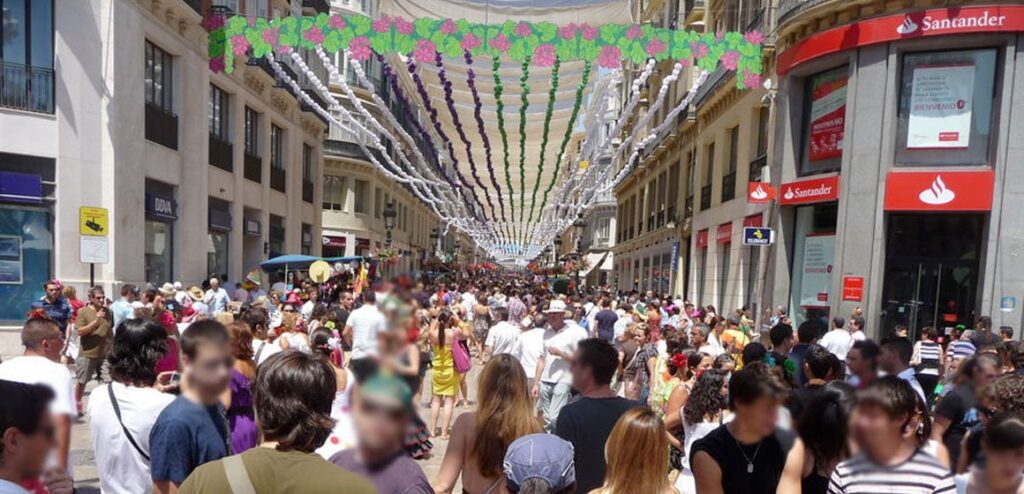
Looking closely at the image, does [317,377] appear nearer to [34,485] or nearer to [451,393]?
[34,485]

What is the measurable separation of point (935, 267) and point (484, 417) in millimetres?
13200

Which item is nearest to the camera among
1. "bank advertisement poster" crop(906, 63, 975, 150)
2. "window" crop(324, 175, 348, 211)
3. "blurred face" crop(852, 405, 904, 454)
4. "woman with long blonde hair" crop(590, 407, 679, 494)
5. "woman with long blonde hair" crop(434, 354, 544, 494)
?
"blurred face" crop(852, 405, 904, 454)

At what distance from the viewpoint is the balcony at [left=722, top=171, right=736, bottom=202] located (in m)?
17.9

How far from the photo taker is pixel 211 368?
0.69 meters

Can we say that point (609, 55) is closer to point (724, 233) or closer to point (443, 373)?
point (443, 373)

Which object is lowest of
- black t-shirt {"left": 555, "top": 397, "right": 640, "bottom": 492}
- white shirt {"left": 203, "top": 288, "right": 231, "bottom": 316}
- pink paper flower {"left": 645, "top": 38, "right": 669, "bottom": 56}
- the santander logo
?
white shirt {"left": 203, "top": 288, "right": 231, "bottom": 316}

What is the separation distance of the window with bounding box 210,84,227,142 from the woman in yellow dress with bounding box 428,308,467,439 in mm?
14292

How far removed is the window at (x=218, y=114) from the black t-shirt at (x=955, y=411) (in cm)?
1960

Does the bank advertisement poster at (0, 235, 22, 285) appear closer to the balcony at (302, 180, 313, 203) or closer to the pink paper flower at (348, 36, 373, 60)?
the pink paper flower at (348, 36, 373, 60)

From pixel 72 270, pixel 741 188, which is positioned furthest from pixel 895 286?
pixel 72 270

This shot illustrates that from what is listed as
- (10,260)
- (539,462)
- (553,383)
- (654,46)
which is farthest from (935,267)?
(10,260)

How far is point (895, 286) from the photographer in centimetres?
1201

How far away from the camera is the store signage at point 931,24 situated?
10.7 meters

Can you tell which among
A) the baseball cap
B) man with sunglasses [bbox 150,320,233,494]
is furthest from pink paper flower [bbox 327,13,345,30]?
man with sunglasses [bbox 150,320,233,494]
